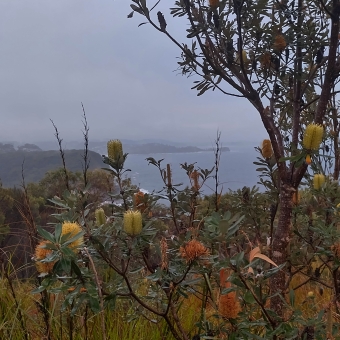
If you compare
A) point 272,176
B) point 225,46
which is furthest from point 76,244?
point 272,176

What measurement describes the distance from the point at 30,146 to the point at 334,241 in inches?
1010

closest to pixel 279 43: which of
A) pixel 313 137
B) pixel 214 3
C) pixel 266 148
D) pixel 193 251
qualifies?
pixel 214 3

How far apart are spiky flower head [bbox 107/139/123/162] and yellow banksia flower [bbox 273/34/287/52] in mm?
676

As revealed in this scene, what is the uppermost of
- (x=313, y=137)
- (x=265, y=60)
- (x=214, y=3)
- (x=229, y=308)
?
(x=214, y=3)

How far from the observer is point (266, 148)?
138 centimetres

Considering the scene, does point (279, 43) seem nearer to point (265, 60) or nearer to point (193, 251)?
point (265, 60)

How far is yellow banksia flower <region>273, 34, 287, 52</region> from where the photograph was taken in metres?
1.20

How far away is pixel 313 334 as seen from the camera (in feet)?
2.41

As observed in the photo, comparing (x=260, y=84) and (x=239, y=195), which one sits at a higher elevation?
(x=260, y=84)

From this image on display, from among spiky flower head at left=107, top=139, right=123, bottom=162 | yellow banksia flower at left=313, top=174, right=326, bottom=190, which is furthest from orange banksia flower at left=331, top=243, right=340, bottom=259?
spiky flower head at left=107, top=139, right=123, bottom=162

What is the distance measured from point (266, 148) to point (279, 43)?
40cm

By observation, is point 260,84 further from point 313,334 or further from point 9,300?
point 9,300

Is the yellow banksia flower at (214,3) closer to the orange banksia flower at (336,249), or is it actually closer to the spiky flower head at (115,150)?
the spiky flower head at (115,150)

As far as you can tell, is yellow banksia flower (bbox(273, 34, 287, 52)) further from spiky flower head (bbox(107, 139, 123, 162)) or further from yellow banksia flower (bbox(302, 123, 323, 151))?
spiky flower head (bbox(107, 139, 123, 162))
